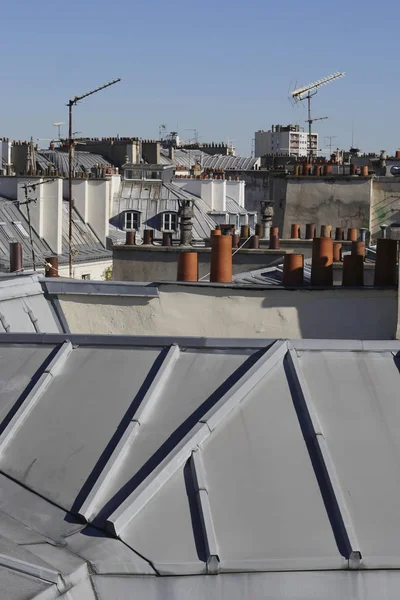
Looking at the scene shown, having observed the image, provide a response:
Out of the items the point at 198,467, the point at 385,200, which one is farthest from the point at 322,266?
the point at 385,200

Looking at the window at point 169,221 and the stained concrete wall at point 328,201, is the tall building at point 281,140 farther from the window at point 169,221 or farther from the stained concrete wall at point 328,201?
the stained concrete wall at point 328,201

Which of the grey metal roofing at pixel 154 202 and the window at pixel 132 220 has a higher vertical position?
the grey metal roofing at pixel 154 202

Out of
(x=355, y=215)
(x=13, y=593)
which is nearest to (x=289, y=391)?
(x=13, y=593)

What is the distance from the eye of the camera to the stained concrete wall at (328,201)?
33.2 meters

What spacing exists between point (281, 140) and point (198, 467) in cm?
9734

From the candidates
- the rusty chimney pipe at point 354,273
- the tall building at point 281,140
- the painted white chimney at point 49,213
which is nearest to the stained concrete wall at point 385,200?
the rusty chimney pipe at point 354,273

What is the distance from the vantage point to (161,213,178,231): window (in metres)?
58.2

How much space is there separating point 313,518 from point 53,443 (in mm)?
2112

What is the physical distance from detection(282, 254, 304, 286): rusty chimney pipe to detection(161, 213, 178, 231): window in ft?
136

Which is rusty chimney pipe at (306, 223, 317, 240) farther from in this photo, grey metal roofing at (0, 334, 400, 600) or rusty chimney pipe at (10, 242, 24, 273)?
grey metal roofing at (0, 334, 400, 600)

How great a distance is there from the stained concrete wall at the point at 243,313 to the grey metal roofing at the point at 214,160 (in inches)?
2640

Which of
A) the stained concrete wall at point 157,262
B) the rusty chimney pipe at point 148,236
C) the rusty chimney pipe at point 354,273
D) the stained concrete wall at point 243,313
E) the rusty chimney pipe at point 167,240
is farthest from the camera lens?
the rusty chimney pipe at point 148,236

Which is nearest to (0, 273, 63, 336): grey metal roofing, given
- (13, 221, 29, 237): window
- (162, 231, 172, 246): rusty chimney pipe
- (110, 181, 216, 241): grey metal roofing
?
(162, 231, 172, 246): rusty chimney pipe

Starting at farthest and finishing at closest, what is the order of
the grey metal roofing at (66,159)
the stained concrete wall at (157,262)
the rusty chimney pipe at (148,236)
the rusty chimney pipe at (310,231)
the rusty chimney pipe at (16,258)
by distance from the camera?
the grey metal roofing at (66,159)
the rusty chimney pipe at (310,231)
the rusty chimney pipe at (148,236)
the stained concrete wall at (157,262)
the rusty chimney pipe at (16,258)
